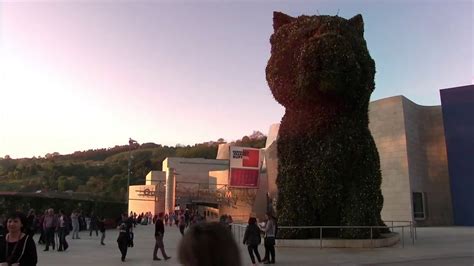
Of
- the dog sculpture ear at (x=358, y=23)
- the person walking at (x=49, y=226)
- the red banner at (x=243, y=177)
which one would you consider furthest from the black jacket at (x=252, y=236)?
the red banner at (x=243, y=177)

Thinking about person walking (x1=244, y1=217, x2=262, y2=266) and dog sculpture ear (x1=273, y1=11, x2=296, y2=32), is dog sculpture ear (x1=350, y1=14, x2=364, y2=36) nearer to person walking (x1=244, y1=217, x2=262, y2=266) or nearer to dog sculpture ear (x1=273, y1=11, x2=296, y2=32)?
dog sculpture ear (x1=273, y1=11, x2=296, y2=32)

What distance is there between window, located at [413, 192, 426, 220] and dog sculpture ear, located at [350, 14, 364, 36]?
22962mm

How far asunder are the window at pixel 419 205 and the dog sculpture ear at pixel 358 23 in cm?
2296

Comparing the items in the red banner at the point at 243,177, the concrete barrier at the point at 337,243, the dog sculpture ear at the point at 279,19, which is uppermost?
the dog sculpture ear at the point at 279,19

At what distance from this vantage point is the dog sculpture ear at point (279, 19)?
18750mm

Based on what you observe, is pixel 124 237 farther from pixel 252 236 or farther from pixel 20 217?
pixel 20 217

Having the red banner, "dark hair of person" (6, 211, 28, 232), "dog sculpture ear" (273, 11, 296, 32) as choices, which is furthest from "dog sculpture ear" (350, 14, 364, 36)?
the red banner

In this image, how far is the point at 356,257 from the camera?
14070 mm

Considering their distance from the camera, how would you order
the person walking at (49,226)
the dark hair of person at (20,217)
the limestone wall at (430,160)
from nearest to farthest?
the dark hair of person at (20,217) → the person walking at (49,226) → the limestone wall at (430,160)

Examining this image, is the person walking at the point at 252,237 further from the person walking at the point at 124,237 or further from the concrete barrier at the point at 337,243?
the concrete barrier at the point at 337,243

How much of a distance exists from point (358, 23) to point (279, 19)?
124 inches

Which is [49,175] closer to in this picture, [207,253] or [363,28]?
[363,28]

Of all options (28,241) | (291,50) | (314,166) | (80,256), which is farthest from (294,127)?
(28,241)

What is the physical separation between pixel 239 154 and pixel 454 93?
21.8m
